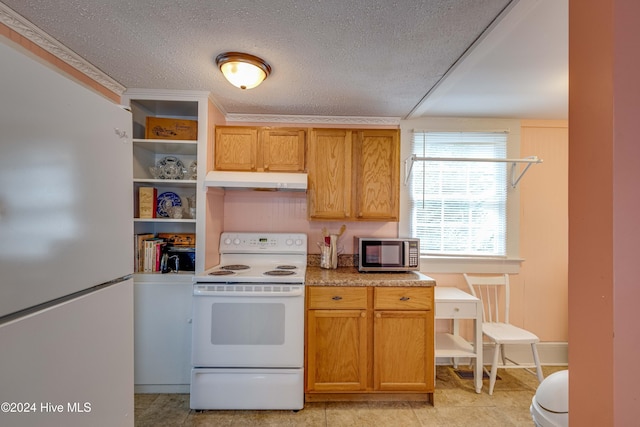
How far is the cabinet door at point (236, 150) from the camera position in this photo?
2561 mm

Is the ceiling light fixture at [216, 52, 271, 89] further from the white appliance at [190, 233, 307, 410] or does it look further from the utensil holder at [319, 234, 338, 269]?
the utensil holder at [319, 234, 338, 269]

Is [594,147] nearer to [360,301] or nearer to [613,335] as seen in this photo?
[613,335]

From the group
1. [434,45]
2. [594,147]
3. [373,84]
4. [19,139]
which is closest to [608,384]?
[594,147]

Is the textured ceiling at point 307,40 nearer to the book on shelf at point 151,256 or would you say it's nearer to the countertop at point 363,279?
the book on shelf at point 151,256

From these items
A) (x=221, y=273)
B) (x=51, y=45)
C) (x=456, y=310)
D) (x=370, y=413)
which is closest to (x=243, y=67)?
(x=51, y=45)

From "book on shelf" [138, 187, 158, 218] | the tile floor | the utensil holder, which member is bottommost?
the tile floor

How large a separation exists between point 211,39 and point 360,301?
76.9 inches

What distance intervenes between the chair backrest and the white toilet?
1795 mm

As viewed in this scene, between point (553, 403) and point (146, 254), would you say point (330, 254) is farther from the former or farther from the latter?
point (553, 403)

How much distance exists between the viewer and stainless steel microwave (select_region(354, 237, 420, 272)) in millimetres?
2463

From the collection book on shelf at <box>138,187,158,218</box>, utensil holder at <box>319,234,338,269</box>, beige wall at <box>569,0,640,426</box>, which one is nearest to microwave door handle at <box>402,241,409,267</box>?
utensil holder at <box>319,234,338,269</box>

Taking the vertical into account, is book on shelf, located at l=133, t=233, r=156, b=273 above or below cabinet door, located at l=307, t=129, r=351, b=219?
below

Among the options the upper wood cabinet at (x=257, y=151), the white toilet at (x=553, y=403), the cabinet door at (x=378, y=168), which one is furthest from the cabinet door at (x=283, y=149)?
the white toilet at (x=553, y=403)

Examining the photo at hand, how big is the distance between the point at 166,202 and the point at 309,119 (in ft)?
4.96
